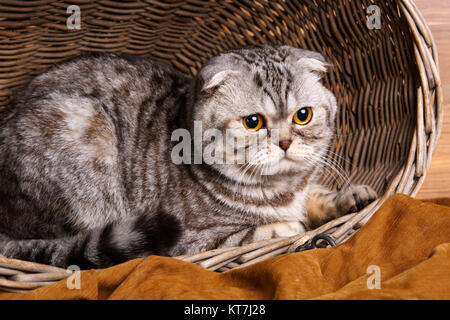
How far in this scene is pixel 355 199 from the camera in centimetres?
130

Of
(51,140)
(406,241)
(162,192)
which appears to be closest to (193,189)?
(162,192)

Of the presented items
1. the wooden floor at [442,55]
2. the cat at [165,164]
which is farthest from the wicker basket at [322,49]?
the wooden floor at [442,55]

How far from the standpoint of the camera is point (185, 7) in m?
1.72

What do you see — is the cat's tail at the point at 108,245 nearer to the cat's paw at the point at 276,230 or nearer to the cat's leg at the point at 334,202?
the cat's paw at the point at 276,230

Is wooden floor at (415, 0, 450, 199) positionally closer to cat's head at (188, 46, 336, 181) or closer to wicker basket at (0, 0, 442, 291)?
wicker basket at (0, 0, 442, 291)

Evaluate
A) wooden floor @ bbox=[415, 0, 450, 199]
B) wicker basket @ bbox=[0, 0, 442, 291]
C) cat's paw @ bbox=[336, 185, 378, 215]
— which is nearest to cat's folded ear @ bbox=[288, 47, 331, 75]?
wicker basket @ bbox=[0, 0, 442, 291]

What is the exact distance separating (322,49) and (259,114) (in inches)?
23.8

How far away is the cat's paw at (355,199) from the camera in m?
1.29

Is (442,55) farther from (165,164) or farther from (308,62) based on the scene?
(165,164)

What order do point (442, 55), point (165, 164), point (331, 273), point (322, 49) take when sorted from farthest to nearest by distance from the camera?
point (442, 55), point (322, 49), point (165, 164), point (331, 273)

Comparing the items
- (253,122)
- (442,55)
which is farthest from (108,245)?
(442,55)

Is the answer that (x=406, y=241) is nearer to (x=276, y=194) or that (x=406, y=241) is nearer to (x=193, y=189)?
(x=276, y=194)

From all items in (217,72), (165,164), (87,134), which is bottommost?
(165,164)

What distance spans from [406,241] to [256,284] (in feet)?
1.34
